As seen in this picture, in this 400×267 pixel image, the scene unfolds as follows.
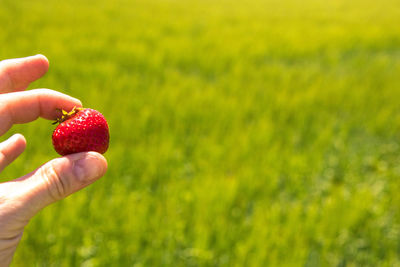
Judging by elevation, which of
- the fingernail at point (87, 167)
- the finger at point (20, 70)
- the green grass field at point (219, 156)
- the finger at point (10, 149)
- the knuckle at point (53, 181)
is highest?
the finger at point (20, 70)

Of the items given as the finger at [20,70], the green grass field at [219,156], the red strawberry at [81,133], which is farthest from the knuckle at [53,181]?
the green grass field at [219,156]

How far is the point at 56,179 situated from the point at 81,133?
0.16 metres

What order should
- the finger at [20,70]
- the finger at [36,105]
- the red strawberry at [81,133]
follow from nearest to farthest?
the red strawberry at [81,133]
the finger at [36,105]
the finger at [20,70]

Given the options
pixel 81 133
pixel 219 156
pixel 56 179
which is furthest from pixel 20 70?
pixel 219 156

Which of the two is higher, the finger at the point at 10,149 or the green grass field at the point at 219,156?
the finger at the point at 10,149

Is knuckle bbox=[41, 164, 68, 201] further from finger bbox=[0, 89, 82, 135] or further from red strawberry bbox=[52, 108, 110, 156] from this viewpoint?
finger bbox=[0, 89, 82, 135]

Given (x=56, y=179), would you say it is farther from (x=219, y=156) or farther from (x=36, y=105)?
(x=219, y=156)

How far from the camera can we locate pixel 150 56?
489 cm

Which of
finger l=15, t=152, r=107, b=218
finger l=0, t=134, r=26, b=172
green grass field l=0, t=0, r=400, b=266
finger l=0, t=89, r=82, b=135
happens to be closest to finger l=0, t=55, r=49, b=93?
finger l=0, t=89, r=82, b=135

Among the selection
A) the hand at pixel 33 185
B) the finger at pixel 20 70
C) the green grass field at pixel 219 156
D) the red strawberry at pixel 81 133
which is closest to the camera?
the hand at pixel 33 185

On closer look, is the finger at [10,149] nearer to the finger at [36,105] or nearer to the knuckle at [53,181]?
the finger at [36,105]

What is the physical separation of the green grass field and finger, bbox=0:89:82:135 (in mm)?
822

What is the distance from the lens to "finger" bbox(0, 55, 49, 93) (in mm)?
1309

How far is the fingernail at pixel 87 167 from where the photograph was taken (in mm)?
966
